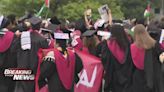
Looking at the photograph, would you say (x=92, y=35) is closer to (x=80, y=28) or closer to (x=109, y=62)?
(x=109, y=62)

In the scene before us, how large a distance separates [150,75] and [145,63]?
0.74 ft

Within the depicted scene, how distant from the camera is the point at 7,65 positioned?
10.5 m

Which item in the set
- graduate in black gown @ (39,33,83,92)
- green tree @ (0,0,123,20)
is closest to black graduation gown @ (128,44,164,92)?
graduate in black gown @ (39,33,83,92)

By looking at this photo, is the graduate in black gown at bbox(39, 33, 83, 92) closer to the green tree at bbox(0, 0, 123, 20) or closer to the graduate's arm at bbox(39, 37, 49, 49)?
the graduate's arm at bbox(39, 37, 49, 49)

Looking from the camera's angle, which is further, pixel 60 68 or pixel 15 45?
pixel 15 45

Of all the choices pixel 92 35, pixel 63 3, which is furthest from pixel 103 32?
pixel 63 3

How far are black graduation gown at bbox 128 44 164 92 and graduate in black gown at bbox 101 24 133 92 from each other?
0.57 ft

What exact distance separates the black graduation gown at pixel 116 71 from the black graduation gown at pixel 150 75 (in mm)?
136

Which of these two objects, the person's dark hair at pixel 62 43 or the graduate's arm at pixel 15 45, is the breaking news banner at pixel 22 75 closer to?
the graduate's arm at pixel 15 45

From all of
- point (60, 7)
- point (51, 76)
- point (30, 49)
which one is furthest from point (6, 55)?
point (60, 7)

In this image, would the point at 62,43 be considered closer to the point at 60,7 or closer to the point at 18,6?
the point at 18,6

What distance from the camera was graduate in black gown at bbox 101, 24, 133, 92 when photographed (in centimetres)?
1039

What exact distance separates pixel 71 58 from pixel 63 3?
51285 millimetres

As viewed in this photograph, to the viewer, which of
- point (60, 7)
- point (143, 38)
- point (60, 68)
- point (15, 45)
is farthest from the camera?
point (60, 7)
